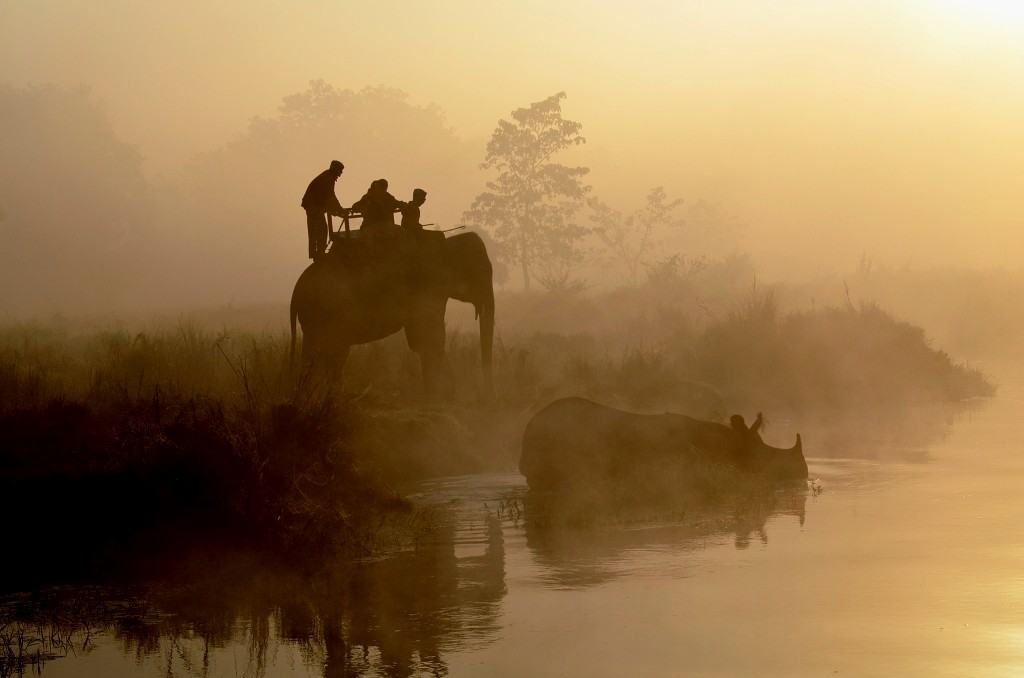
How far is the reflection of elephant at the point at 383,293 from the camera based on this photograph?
16.8 meters

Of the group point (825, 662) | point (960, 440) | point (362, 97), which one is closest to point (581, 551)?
point (825, 662)

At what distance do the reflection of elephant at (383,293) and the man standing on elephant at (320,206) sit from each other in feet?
0.89

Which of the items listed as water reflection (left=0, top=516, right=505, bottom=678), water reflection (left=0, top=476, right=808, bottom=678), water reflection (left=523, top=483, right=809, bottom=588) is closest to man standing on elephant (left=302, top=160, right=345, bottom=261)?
water reflection (left=523, top=483, right=809, bottom=588)

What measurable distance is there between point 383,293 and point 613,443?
425 cm

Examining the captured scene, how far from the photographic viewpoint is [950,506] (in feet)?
44.2

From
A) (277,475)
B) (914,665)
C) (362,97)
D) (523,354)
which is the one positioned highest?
(362,97)

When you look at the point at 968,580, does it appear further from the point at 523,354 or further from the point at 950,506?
the point at 523,354

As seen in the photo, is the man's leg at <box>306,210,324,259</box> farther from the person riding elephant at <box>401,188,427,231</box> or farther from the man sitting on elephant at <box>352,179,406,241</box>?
the person riding elephant at <box>401,188,427,231</box>

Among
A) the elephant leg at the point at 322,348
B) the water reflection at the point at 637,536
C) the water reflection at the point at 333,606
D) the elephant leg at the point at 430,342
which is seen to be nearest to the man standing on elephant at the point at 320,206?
the elephant leg at the point at 322,348

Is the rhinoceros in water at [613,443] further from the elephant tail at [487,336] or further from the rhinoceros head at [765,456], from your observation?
the elephant tail at [487,336]

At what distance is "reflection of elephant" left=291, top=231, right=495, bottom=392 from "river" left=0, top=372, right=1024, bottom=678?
4685mm

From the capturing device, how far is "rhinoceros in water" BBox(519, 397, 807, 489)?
46.6 feet

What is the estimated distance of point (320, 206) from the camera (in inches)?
650

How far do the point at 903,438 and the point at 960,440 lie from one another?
0.88 m
